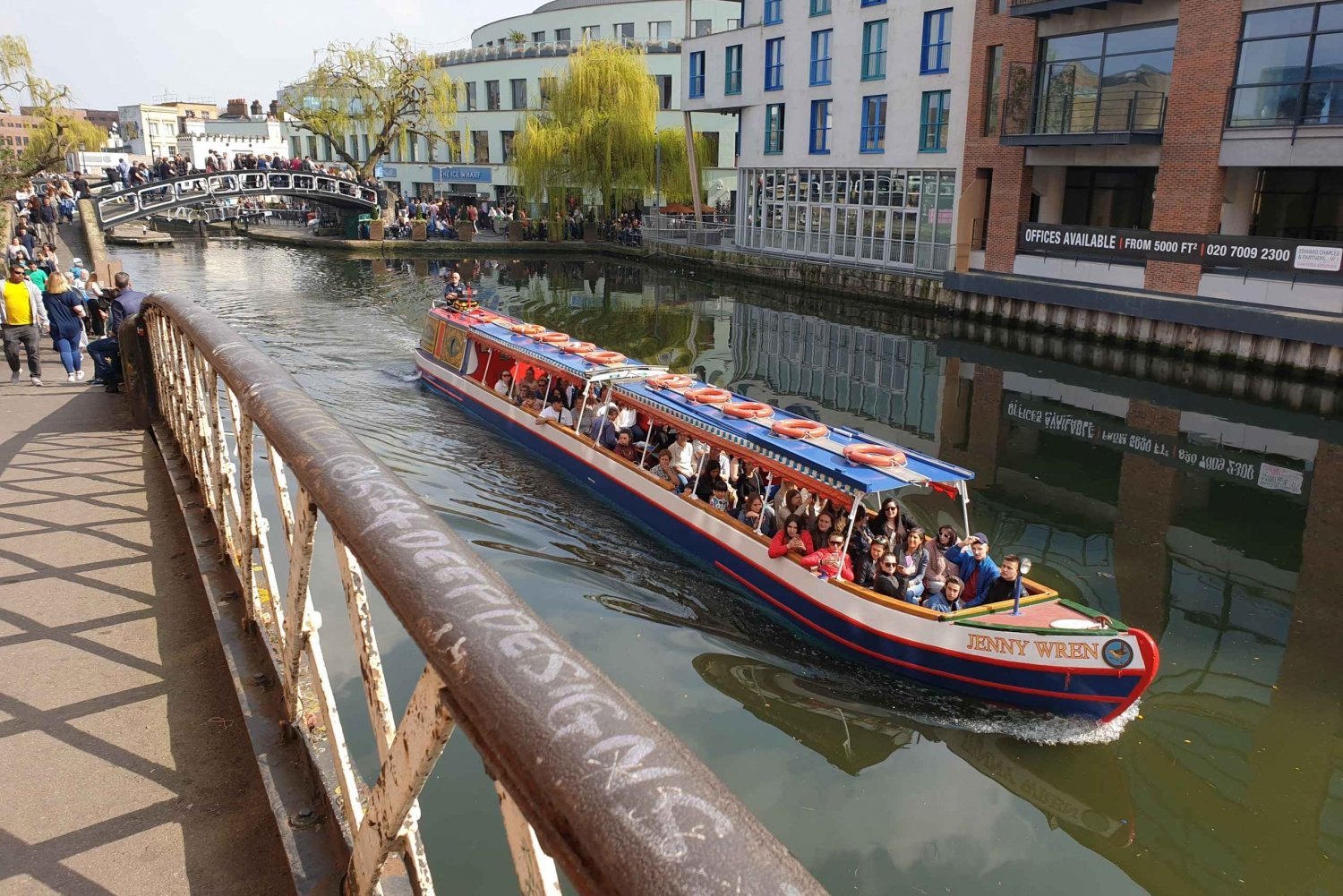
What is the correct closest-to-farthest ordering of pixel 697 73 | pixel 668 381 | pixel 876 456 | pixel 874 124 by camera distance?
pixel 876 456, pixel 668 381, pixel 874 124, pixel 697 73

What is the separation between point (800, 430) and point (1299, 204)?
22.3 meters

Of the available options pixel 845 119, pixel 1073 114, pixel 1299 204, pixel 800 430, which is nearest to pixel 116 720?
pixel 800 430

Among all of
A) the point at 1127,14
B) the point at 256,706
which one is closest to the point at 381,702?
the point at 256,706

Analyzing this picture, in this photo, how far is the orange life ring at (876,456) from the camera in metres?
11.5

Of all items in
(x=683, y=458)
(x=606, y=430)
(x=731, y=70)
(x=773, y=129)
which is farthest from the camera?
(x=731, y=70)

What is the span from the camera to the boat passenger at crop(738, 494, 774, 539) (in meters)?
12.7

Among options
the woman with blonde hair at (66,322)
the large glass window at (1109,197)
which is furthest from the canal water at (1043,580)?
the large glass window at (1109,197)

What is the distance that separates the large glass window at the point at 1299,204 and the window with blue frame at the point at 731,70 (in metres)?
24.4

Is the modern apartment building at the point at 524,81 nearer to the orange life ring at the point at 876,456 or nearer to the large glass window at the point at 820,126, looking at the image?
the large glass window at the point at 820,126

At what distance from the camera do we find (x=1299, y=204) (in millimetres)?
27297

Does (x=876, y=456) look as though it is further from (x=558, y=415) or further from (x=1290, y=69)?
(x=1290, y=69)

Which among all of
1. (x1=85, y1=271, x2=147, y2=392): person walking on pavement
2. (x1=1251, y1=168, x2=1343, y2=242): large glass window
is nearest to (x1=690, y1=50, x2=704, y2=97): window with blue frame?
(x1=1251, y1=168, x2=1343, y2=242): large glass window

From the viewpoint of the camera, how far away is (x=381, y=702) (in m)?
2.09

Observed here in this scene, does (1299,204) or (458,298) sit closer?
(458,298)
